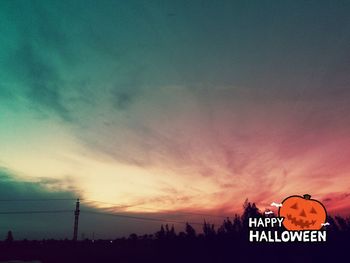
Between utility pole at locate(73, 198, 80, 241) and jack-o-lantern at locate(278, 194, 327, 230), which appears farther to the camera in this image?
utility pole at locate(73, 198, 80, 241)

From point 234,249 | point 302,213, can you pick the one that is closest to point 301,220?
point 302,213

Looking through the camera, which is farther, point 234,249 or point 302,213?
point 234,249

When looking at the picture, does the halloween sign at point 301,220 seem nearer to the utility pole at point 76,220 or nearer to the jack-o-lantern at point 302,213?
the jack-o-lantern at point 302,213

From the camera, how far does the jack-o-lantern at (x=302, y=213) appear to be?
2914 centimetres

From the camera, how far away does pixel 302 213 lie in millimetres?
29406

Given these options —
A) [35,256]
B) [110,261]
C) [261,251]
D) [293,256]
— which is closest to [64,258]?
[110,261]

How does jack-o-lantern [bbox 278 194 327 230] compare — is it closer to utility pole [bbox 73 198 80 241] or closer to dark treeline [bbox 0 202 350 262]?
dark treeline [bbox 0 202 350 262]

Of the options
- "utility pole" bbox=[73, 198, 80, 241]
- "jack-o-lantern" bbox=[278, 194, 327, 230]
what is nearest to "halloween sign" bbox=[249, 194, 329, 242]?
"jack-o-lantern" bbox=[278, 194, 327, 230]

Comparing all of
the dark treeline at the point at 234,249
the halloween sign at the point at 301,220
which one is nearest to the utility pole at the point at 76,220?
the dark treeline at the point at 234,249

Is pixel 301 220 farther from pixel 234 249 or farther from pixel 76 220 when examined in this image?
pixel 76 220

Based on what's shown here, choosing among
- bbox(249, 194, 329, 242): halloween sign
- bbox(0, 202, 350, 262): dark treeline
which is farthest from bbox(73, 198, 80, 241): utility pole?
bbox(249, 194, 329, 242): halloween sign

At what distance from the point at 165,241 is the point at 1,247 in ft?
210

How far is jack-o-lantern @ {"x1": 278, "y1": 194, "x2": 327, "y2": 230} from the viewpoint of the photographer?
29141 mm

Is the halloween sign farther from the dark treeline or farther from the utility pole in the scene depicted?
the utility pole
